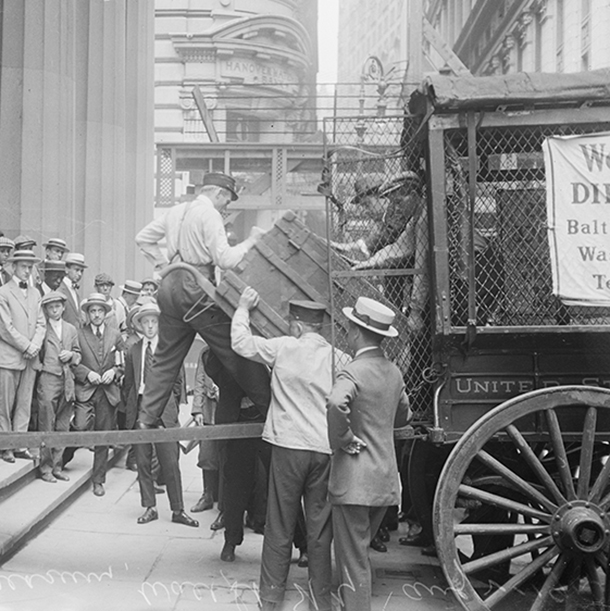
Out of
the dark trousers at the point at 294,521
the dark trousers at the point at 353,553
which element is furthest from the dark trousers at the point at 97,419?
the dark trousers at the point at 353,553

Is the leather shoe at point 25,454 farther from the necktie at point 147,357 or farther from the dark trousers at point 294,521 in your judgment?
the dark trousers at point 294,521

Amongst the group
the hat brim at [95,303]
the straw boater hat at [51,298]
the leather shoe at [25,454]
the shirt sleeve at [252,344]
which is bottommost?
the leather shoe at [25,454]

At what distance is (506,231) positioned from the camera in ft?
17.6

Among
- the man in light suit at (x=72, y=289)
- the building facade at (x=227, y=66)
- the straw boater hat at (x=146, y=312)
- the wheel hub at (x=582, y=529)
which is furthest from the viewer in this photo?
the building facade at (x=227, y=66)

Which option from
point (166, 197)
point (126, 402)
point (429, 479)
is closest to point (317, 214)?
point (166, 197)

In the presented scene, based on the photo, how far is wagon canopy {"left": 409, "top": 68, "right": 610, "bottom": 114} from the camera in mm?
4762

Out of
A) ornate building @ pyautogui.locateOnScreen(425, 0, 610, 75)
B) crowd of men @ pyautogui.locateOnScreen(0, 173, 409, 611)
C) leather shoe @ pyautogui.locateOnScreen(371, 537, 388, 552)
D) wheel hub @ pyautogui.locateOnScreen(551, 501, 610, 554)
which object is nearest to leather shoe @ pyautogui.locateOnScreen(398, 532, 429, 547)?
leather shoe @ pyautogui.locateOnScreen(371, 537, 388, 552)

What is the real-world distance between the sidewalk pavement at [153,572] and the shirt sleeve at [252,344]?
65.6 inches

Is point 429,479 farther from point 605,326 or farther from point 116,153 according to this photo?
point 116,153

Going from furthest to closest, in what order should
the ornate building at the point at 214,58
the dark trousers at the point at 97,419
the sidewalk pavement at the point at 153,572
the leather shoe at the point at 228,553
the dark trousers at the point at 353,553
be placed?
1. the ornate building at the point at 214,58
2. the dark trousers at the point at 97,419
3. the leather shoe at the point at 228,553
4. the sidewalk pavement at the point at 153,572
5. the dark trousers at the point at 353,553

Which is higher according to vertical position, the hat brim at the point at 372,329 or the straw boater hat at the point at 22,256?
the straw boater hat at the point at 22,256

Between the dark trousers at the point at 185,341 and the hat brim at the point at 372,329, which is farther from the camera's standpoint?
the dark trousers at the point at 185,341

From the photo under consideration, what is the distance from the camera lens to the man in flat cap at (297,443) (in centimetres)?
510

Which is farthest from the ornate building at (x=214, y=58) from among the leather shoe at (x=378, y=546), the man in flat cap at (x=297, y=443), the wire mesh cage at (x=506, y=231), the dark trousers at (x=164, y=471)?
the man in flat cap at (x=297, y=443)
